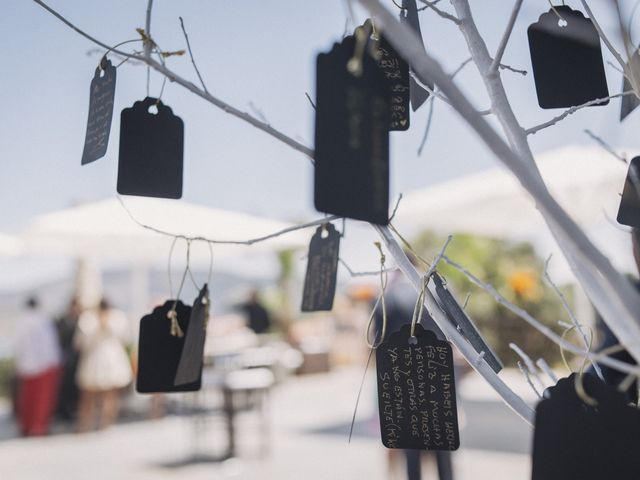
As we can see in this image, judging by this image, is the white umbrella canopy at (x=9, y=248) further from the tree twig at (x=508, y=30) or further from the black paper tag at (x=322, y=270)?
the tree twig at (x=508, y=30)

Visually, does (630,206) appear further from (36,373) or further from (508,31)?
(36,373)

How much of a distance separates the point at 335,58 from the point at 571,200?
4657mm

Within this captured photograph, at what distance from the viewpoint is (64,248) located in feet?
21.6

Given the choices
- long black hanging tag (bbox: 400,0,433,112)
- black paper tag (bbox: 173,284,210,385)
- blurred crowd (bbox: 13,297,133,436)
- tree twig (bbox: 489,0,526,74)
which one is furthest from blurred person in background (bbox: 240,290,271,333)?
tree twig (bbox: 489,0,526,74)

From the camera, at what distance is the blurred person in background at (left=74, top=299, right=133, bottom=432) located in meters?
6.41

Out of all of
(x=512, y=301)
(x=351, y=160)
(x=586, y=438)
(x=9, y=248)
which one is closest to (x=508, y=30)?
(x=351, y=160)

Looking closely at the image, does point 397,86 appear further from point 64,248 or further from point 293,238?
point 64,248

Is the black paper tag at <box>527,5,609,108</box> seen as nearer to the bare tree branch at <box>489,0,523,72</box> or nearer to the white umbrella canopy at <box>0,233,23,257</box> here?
the bare tree branch at <box>489,0,523,72</box>

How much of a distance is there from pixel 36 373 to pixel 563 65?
6719 millimetres

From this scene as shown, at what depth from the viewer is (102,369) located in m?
6.43

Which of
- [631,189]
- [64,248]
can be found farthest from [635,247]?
[64,248]

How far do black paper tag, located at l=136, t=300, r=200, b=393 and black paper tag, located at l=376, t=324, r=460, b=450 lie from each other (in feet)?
1.16

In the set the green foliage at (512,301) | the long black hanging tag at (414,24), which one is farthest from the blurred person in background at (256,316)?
the long black hanging tag at (414,24)

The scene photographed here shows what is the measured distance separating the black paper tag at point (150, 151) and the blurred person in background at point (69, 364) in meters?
6.67
